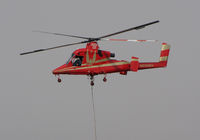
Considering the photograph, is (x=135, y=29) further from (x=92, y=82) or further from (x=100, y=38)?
(x=92, y=82)

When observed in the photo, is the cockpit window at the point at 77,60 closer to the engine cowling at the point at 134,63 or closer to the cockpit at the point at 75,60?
the cockpit at the point at 75,60

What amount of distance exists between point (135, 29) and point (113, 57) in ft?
21.6

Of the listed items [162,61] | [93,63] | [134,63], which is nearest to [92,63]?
[93,63]

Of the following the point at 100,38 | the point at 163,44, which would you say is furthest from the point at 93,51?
the point at 163,44

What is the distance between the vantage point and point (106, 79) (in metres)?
45.0

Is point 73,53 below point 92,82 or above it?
above

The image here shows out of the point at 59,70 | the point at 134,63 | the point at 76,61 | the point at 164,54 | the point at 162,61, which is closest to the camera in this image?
the point at 59,70

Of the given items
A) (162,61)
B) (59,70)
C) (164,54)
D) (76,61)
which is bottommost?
(162,61)

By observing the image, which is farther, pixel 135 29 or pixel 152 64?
pixel 152 64

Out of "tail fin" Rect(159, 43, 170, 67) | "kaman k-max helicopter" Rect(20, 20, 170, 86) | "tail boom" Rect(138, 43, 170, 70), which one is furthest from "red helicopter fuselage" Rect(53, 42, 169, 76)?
"tail fin" Rect(159, 43, 170, 67)

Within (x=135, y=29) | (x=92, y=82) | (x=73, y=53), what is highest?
(x=135, y=29)

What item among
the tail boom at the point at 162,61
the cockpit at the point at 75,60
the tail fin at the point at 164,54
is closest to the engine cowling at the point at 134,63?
the tail boom at the point at 162,61

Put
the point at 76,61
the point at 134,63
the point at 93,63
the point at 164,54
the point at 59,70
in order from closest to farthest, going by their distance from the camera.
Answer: the point at 59,70 → the point at 76,61 → the point at 93,63 → the point at 134,63 → the point at 164,54

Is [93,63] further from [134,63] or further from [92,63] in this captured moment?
[134,63]
